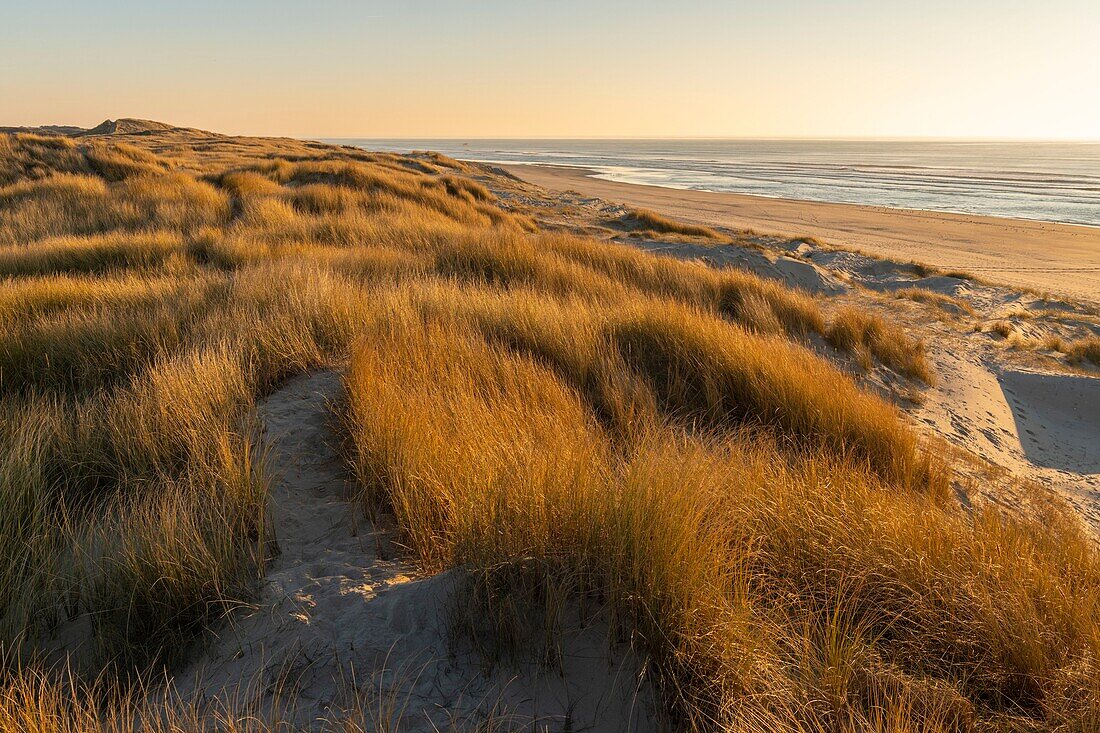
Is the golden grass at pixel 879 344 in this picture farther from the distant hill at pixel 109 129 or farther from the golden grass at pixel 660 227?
the distant hill at pixel 109 129

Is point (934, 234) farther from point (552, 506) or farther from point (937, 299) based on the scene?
point (552, 506)

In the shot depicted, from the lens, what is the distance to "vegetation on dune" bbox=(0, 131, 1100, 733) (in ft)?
5.09

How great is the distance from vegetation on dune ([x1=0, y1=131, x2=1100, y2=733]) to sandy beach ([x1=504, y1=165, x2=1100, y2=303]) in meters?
14.7

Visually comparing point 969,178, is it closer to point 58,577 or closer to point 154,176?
point 154,176

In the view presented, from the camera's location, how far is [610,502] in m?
1.92

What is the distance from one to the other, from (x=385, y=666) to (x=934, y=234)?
1081 inches

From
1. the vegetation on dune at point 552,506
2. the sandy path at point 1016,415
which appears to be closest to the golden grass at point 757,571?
the vegetation on dune at point 552,506

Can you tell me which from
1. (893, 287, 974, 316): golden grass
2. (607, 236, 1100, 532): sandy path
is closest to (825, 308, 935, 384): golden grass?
(607, 236, 1100, 532): sandy path

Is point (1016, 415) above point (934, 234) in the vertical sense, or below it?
below

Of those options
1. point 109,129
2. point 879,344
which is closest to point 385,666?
point 879,344

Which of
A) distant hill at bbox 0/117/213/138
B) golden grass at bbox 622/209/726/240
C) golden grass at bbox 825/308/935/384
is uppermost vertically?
distant hill at bbox 0/117/213/138

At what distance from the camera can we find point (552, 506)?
1.97m

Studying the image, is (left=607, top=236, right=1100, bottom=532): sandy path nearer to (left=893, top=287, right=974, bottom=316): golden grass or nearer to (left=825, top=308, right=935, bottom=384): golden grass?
(left=825, top=308, right=935, bottom=384): golden grass

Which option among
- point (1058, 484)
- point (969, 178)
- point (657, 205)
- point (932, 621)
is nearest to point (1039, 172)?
point (969, 178)
